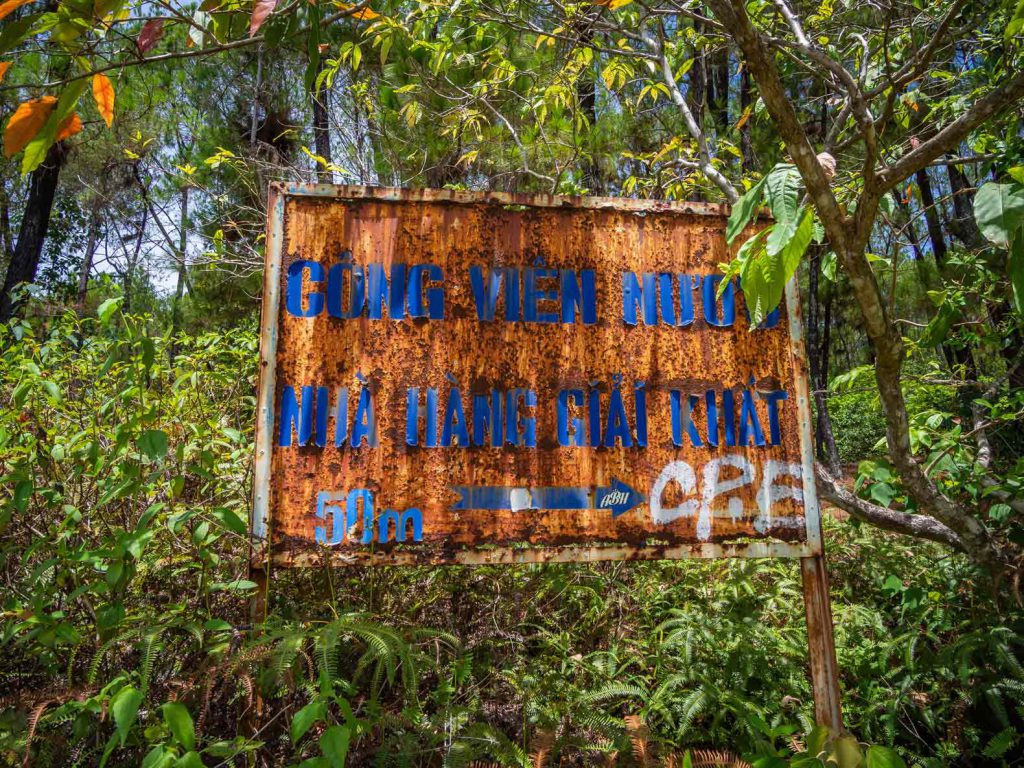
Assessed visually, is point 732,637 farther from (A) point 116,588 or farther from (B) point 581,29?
(B) point 581,29

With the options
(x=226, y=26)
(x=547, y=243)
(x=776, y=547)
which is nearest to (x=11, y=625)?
(x=226, y=26)

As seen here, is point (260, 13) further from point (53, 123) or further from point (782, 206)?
point (782, 206)

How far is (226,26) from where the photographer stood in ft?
5.10

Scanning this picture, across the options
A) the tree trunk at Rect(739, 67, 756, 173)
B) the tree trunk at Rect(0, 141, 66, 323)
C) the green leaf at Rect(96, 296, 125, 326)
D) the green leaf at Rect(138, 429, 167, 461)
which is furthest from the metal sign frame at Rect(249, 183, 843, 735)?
the tree trunk at Rect(0, 141, 66, 323)

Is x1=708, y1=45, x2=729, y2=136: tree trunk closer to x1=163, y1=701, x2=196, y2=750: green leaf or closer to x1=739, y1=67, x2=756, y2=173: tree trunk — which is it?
x1=739, y1=67, x2=756, y2=173: tree trunk

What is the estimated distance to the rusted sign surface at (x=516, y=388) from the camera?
6.75 feet

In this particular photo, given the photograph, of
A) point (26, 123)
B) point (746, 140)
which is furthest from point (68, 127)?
point (746, 140)

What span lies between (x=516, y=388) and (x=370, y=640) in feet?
2.87

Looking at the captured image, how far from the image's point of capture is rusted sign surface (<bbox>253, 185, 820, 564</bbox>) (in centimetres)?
206

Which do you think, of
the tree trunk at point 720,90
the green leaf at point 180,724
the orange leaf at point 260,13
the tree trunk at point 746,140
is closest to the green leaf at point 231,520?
the green leaf at point 180,724

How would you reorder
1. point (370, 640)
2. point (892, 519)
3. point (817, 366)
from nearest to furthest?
1. point (370, 640)
2. point (892, 519)
3. point (817, 366)

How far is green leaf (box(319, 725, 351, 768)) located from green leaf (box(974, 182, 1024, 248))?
5.43 feet

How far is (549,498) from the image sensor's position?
2.11 meters

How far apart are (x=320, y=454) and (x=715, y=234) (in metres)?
1.54
